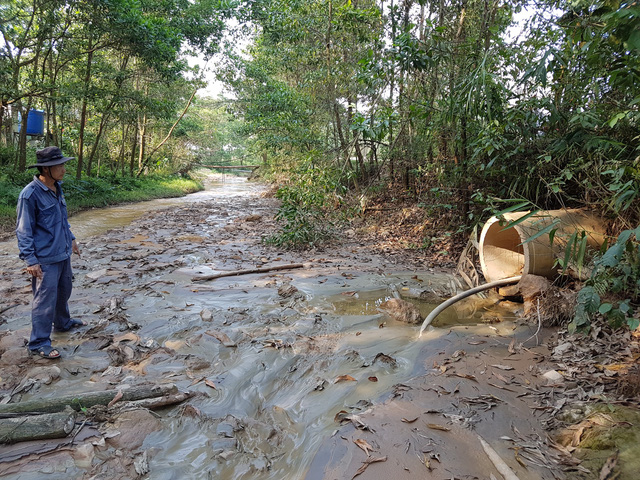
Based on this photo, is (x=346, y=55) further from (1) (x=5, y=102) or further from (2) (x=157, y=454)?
(2) (x=157, y=454)

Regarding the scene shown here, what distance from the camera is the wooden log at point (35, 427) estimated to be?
2617 millimetres

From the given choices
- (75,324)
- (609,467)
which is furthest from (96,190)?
(609,467)

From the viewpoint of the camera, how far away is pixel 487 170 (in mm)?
6305

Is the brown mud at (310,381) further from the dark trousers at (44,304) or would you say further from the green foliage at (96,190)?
the green foliage at (96,190)

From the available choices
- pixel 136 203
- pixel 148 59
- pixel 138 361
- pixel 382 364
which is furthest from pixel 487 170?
pixel 136 203

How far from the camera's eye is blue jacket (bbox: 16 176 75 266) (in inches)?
147

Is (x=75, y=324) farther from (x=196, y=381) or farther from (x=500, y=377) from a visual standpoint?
(x=500, y=377)

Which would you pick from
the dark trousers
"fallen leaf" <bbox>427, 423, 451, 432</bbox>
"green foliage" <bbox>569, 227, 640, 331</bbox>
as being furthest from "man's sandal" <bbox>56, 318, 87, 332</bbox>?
"green foliage" <bbox>569, 227, 640, 331</bbox>

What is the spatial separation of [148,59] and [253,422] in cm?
1313

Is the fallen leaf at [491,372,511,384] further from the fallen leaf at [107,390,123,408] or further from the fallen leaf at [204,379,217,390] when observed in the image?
the fallen leaf at [107,390,123,408]

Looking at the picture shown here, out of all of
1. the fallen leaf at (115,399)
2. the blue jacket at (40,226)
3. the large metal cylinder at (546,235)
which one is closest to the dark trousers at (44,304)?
the blue jacket at (40,226)

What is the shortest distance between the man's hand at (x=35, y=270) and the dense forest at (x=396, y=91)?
4.65m

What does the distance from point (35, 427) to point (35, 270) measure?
170cm

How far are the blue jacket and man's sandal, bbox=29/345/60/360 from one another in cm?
86
